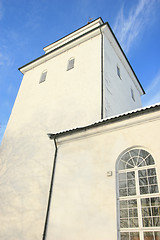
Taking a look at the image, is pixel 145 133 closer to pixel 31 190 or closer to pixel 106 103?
pixel 106 103

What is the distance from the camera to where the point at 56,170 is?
8164 millimetres

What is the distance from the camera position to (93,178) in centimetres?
709

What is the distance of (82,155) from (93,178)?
106cm

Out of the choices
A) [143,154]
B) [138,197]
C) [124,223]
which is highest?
[143,154]

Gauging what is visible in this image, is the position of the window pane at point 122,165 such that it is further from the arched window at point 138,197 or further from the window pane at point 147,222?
the window pane at point 147,222

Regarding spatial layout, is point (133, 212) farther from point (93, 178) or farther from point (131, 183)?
point (93, 178)

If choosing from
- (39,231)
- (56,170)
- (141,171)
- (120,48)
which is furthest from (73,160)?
(120,48)

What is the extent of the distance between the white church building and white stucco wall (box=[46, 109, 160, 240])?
0.09ft

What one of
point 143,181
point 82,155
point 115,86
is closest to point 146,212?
point 143,181

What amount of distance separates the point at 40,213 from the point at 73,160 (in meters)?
2.83

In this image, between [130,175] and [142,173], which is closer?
[142,173]

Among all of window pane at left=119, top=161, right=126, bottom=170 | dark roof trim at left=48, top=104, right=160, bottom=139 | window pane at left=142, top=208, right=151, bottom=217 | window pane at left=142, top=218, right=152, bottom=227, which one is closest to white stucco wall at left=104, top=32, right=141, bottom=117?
dark roof trim at left=48, top=104, right=160, bottom=139

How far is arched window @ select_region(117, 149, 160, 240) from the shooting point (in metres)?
5.60

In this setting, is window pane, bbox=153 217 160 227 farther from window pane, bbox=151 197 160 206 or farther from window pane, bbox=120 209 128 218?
window pane, bbox=120 209 128 218
